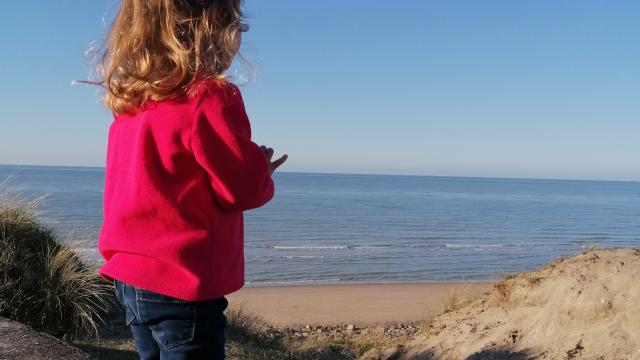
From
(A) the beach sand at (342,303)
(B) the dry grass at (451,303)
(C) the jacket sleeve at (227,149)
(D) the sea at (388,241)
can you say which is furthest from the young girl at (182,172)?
(A) the beach sand at (342,303)

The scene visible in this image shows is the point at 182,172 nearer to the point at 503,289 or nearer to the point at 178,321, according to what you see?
the point at 178,321

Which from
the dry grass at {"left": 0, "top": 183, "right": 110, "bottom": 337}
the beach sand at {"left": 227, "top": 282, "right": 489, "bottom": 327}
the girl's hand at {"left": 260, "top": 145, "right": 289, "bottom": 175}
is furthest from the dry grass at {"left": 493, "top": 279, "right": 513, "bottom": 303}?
the girl's hand at {"left": 260, "top": 145, "right": 289, "bottom": 175}

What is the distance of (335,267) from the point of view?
1948 centimetres

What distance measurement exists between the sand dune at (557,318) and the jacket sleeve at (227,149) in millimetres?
3710

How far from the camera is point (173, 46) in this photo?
6.74 ft

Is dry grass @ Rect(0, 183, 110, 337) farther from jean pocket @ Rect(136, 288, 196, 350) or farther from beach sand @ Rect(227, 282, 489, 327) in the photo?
beach sand @ Rect(227, 282, 489, 327)

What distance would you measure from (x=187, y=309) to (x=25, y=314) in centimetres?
448

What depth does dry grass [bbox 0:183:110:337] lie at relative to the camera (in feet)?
19.5

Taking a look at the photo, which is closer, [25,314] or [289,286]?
[25,314]

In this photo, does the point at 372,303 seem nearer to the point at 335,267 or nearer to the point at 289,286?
the point at 289,286

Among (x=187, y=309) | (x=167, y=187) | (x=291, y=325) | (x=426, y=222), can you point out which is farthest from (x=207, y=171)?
(x=426, y=222)

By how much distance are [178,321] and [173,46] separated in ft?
2.83

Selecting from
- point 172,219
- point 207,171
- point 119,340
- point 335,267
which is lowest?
point 335,267

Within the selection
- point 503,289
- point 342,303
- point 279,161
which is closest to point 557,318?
point 503,289
